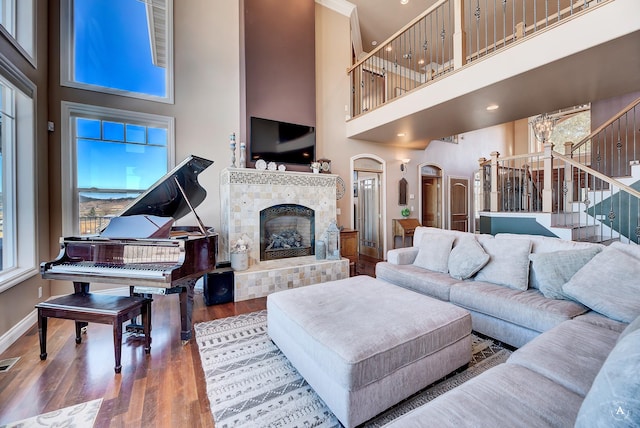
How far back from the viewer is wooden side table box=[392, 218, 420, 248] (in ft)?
20.0

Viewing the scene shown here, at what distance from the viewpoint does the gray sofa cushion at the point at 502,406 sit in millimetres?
924

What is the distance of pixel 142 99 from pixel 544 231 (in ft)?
19.9

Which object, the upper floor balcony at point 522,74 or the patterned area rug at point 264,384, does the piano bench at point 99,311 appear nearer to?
the patterned area rug at point 264,384

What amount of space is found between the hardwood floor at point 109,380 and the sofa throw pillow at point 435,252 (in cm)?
249

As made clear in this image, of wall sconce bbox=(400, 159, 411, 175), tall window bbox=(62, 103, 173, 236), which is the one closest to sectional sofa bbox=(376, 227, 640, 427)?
wall sconce bbox=(400, 159, 411, 175)

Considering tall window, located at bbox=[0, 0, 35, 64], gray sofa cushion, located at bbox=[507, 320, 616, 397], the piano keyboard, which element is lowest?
gray sofa cushion, located at bbox=[507, 320, 616, 397]

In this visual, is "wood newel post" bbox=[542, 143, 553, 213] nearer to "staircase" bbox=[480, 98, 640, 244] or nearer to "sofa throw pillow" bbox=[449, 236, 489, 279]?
"staircase" bbox=[480, 98, 640, 244]

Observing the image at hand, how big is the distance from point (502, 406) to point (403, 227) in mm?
5260

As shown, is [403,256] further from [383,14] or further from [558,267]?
[383,14]

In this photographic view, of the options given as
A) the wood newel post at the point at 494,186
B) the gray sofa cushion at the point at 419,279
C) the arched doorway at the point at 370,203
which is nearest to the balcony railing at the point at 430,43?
the arched doorway at the point at 370,203

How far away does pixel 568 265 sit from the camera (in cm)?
216

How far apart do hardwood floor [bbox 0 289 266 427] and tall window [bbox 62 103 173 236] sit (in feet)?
4.87

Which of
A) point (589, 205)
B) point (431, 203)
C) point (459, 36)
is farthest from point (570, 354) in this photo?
point (431, 203)

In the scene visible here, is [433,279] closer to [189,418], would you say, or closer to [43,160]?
[189,418]
